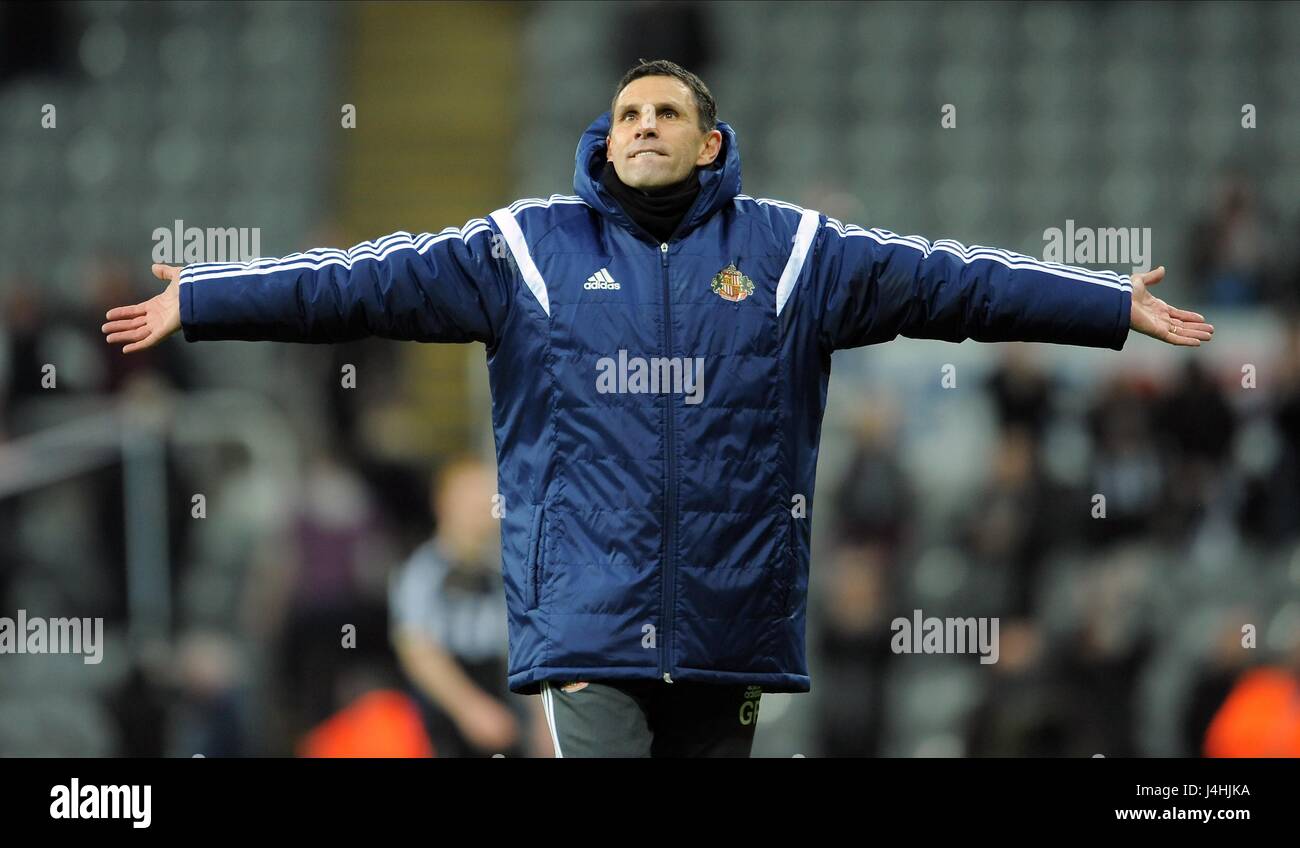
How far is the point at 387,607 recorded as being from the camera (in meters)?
8.01

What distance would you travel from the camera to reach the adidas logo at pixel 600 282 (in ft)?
12.5

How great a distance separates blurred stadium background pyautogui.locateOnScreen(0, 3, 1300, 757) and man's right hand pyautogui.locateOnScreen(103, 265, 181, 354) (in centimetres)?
376

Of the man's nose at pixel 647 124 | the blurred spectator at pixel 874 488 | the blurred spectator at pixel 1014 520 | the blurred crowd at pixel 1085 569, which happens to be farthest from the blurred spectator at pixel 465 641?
the man's nose at pixel 647 124

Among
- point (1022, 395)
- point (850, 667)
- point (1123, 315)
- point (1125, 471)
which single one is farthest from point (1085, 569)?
point (1123, 315)

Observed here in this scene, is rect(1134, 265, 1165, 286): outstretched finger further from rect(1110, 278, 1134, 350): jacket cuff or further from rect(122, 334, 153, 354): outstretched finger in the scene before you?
rect(122, 334, 153, 354): outstretched finger

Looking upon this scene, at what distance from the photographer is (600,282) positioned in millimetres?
3822

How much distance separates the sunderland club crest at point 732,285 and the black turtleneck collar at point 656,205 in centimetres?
15

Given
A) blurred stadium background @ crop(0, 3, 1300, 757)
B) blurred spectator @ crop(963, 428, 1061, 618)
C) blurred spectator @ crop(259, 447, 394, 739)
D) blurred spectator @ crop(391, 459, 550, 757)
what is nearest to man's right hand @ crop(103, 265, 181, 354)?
blurred spectator @ crop(391, 459, 550, 757)

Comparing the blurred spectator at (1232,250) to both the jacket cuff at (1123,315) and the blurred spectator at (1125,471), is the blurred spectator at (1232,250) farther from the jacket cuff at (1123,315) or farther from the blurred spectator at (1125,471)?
the jacket cuff at (1123,315)

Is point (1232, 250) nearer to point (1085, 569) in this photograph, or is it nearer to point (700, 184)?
point (1085, 569)

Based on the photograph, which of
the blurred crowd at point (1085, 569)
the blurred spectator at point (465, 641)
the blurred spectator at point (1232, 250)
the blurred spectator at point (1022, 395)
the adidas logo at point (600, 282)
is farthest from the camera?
the blurred spectator at point (1232, 250)

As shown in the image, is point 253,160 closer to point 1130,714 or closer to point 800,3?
point 800,3

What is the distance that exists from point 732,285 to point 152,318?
1214mm

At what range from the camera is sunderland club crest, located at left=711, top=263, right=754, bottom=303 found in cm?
384
